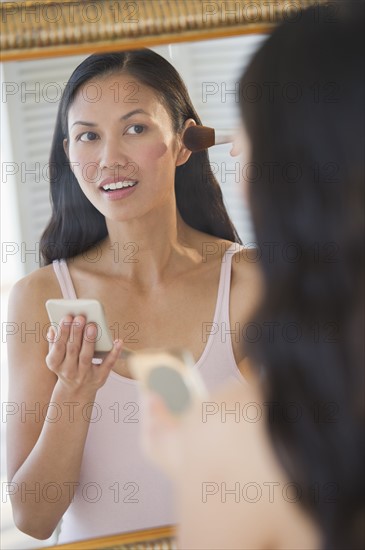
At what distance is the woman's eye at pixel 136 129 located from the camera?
648 millimetres

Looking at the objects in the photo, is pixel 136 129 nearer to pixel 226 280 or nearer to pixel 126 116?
pixel 126 116

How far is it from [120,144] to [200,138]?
70 millimetres

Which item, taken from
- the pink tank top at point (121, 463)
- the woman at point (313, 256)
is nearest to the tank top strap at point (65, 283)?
the pink tank top at point (121, 463)

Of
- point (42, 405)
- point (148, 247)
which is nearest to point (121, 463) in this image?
point (42, 405)

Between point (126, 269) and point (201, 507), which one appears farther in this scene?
point (126, 269)

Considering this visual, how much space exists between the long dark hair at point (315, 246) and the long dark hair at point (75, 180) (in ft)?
0.65

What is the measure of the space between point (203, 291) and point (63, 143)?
7.0 inches

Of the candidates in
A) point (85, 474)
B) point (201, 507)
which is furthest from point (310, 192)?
point (85, 474)

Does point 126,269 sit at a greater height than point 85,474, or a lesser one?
greater

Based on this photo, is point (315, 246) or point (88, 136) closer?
point (315, 246)

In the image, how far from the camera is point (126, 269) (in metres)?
0.67

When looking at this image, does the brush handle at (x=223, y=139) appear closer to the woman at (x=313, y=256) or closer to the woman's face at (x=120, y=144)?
the woman's face at (x=120, y=144)

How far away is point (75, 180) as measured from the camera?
65 cm

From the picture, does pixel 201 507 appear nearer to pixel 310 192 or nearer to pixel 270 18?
pixel 310 192
